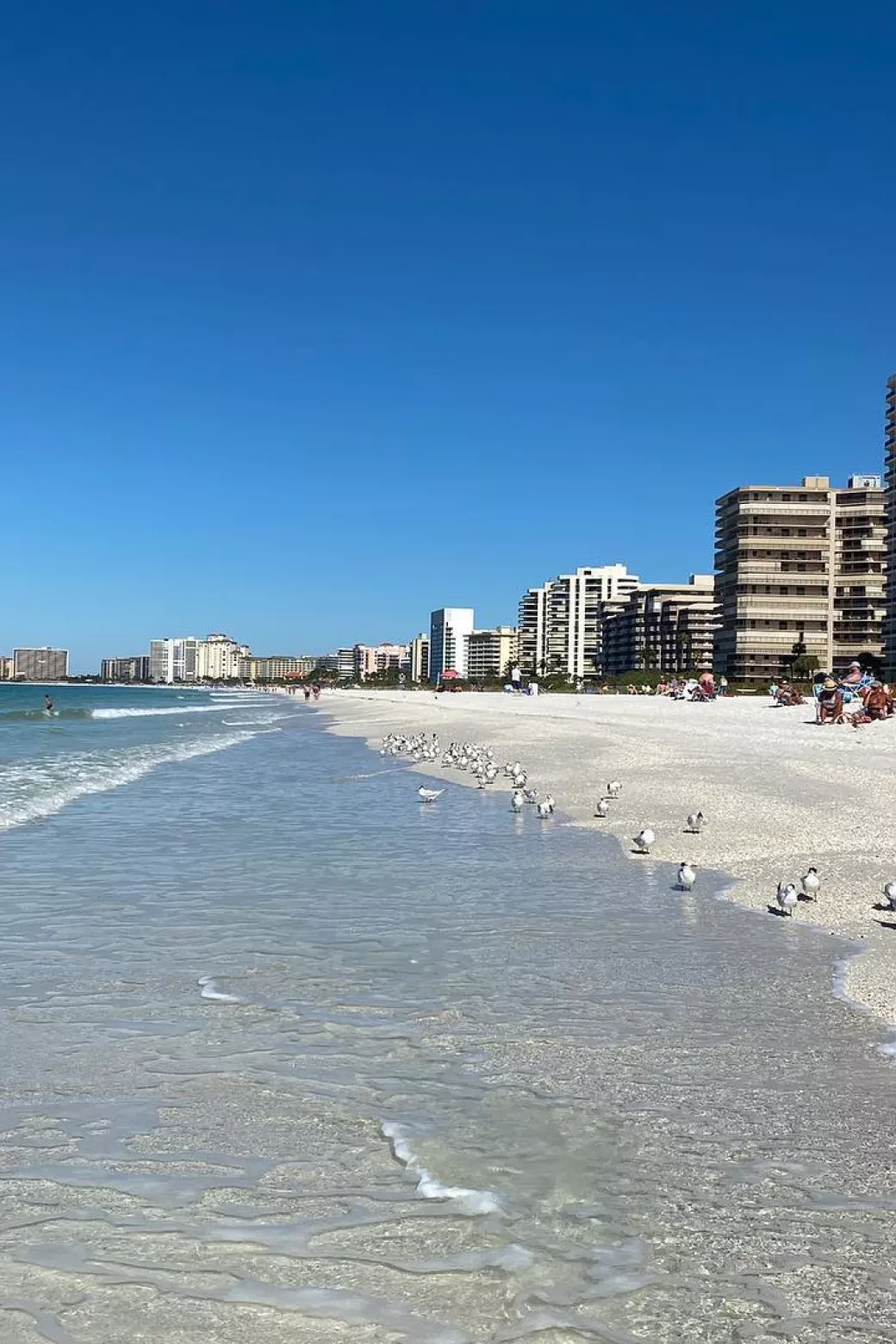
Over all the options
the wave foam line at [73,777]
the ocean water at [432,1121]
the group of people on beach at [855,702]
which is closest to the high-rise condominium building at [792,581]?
the group of people on beach at [855,702]

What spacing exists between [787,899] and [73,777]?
2112 cm

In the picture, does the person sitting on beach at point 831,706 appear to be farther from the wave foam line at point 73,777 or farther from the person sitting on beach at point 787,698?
the wave foam line at point 73,777

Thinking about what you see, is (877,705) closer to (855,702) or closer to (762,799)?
(855,702)

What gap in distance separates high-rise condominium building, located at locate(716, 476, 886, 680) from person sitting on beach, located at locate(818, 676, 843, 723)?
94045mm

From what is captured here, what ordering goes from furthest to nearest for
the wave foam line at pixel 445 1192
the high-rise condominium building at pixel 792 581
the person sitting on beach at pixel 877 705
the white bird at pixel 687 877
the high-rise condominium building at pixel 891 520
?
the high-rise condominium building at pixel 792 581 < the high-rise condominium building at pixel 891 520 < the person sitting on beach at pixel 877 705 < the white bird at pixel 687 877 < the wave foam line at pixel 445 1192

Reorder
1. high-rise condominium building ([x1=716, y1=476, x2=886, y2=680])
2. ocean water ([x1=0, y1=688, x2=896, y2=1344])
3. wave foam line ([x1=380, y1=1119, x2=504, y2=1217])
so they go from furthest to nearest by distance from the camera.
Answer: high-rise condominium building ([x1=716, y1=476, x2=886, y2=680]) < wave foam line ([x1=380, y1=1119, x2=504, y2=1217]) < ocean water ([x1=0, y1=688, x2=896, y2=1344])

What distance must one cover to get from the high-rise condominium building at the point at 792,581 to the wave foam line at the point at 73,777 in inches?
4107

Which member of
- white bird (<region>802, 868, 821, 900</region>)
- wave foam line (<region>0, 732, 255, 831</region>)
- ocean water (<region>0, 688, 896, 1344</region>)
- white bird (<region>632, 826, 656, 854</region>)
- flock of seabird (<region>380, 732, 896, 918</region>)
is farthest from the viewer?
wave foam line (<region>0, 732, 255, 831</region>)

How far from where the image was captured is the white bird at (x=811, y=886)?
1111cm

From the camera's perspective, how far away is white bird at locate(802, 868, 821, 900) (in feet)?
36.4

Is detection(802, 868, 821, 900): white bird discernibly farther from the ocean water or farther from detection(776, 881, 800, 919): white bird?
the ocean water

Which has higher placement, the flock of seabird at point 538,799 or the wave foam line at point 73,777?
the flock of seabird at point 538,799

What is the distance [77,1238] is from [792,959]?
248 inches

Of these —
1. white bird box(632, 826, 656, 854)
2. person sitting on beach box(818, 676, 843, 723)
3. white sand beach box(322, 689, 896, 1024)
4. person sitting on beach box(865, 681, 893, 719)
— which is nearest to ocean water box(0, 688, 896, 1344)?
white sand beach box(322, 689, 896, 1024)
